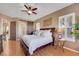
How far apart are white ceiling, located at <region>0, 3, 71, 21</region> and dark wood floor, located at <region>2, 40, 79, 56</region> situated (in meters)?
0.49

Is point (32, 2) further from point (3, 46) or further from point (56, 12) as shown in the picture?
point (3, 46)

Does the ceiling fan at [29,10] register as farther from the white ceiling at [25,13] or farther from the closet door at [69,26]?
the closet door at [69,26]

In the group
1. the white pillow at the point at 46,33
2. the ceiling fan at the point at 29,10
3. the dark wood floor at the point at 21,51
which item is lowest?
the dark wood floor at the point at 21,51

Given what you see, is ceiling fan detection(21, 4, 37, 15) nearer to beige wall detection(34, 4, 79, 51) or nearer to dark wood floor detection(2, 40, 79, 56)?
beige wall detection(34, 4, 79, 51)

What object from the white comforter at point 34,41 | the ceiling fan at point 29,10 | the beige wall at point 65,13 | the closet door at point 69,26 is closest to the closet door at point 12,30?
the white comforter at point 34,41

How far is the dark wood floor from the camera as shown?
2.52m

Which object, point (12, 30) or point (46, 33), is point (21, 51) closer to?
point (12, 30)

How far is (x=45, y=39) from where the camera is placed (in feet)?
8.36

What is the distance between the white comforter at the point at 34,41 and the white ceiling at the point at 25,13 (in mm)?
344

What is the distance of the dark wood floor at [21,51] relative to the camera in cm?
252

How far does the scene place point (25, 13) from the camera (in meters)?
2.55

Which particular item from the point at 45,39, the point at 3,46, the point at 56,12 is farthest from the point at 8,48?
the point at 56,12

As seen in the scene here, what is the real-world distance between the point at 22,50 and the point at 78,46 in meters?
1.00

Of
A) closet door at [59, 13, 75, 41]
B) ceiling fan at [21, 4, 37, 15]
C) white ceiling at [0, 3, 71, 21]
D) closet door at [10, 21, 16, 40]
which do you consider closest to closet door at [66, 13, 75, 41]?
closet door at [59, 13, 75, 41]
